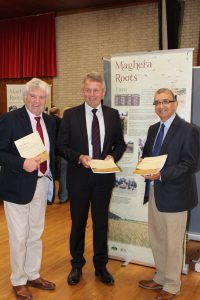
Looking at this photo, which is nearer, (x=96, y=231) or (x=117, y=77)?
(x=96, y=231)

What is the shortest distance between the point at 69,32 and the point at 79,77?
46.4 inches

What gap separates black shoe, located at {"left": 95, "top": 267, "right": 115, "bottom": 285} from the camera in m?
3.12

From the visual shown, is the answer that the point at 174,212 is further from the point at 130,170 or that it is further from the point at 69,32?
the point at 69,32

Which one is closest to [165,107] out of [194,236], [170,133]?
[170,133]

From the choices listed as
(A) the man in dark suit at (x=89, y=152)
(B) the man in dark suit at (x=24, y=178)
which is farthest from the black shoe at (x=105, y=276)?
(B) the man in dark suit at (x=24, y=178)

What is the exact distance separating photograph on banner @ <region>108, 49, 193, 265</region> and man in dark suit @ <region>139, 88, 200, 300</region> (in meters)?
0.56

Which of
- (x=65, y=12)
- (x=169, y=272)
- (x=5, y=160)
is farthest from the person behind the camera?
(x=65, y=12)

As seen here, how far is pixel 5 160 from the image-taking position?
2584 mm

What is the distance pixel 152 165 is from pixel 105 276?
1.21 metres

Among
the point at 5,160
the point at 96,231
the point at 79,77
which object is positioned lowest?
the point at 96,231

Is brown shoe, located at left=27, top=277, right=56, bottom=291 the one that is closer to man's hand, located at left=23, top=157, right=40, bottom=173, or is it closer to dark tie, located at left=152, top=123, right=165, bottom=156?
man's hand, located at left=23, top=157, right=40, bottom=173

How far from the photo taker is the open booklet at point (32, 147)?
8.43 feet

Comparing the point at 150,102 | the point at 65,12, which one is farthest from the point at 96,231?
the point at 65,12

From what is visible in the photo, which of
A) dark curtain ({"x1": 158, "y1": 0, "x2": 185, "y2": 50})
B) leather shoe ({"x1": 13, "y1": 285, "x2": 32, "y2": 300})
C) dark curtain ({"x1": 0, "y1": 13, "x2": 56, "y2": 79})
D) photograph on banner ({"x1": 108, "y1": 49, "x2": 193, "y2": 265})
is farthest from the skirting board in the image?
dark curtain ({"x1": 0, "y1": 13, "x2": 56, "y2": 79})
